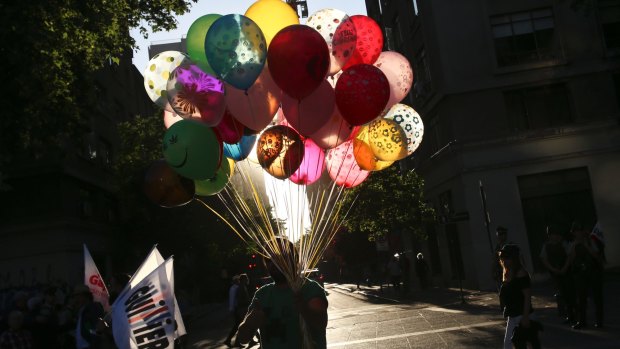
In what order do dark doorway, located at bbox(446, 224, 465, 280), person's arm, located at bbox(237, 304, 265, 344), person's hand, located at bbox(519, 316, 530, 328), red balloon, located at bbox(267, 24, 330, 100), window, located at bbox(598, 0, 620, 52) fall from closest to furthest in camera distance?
person's arm, located at bbox(237, 304, 265, 344) → red balloon, located at bbox(267, 24, 330, 100) → person's hand, located at bbox(519, 316, 530, 328) → window, located at bbox(598, 0, 620, 52) → dark doorway, located at bbox(446, 224, 465, 280)

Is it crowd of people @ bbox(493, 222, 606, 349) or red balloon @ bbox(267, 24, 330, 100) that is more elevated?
red balloon @ bbox(267, 24, 330, 100)

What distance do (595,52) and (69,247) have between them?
71.7 ft

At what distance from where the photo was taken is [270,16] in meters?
6.75

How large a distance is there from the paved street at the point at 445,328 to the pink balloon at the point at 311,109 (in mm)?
5258

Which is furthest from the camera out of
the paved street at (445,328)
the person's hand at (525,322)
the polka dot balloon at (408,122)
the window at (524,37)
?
the window at (524,37)

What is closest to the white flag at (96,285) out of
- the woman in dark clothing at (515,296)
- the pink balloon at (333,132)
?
the pink balloon at (333,132)

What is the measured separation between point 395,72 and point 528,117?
685 inches

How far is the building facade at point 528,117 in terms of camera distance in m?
23.0

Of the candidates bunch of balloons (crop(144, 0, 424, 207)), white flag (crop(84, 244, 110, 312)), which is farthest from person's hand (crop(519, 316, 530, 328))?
white flag (crop(84, 244, 110, 312))

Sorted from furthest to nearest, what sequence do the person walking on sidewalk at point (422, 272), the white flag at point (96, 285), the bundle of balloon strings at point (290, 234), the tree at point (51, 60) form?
the person walking on sidewalk at point (422, 272)
the tree at point (51, 60)
the white flag at point (96, 285)
the bundle of balloon strings at point (290, 234)

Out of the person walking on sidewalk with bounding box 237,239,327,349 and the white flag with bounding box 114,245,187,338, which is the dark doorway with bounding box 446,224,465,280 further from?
the person walking on sidewalk with bounding box 237,239,327,349

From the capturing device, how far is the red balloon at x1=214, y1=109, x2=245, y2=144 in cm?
693

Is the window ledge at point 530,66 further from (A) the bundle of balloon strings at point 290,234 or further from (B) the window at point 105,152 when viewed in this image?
(B) the window at point 105,152

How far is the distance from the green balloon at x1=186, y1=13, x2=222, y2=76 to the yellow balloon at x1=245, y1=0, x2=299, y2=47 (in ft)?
1.53
